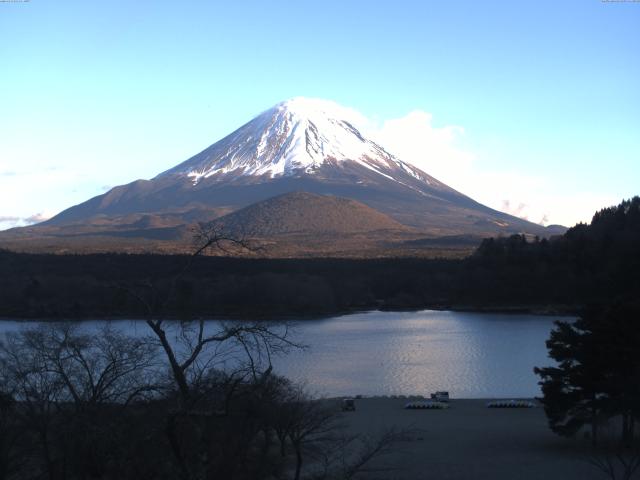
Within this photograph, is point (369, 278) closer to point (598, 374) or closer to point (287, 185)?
point (598, 374)

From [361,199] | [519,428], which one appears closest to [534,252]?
[519,428]

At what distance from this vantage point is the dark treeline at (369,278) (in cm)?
3488

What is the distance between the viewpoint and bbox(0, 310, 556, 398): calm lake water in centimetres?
1816

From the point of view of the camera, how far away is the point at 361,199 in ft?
322

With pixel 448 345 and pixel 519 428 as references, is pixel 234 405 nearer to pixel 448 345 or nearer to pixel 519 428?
pixel 519 428

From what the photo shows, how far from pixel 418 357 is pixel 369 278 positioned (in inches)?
966

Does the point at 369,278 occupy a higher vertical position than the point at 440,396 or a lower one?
higher

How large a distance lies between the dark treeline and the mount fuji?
40480 mm

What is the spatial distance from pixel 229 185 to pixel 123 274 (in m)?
64.3

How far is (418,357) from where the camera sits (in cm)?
2264

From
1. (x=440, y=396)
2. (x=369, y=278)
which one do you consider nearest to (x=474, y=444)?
(x=440, y=396)

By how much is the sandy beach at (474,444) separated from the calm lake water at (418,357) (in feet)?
6.33

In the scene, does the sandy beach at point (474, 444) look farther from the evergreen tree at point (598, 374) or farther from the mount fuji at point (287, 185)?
the mount fuji at point (287, 185)

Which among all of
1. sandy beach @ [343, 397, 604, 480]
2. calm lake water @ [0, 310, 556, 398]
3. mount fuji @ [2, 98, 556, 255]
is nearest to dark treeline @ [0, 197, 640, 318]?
calm lake water @ [0, 310, 556, 398]
